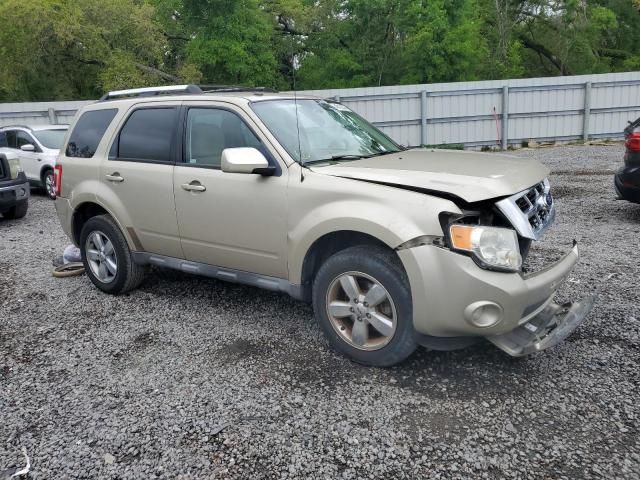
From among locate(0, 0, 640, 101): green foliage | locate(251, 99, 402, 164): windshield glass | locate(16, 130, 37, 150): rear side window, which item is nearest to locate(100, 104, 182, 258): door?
locate(251, 99, 402, 164): windshield glass

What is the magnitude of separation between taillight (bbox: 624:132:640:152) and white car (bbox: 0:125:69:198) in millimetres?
10193

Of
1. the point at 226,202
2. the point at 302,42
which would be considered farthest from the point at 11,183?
the point at 302,42

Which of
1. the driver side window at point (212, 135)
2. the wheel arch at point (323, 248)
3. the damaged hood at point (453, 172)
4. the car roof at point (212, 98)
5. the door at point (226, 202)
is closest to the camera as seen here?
the damaged hood at point (453, 172)

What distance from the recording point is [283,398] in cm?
334

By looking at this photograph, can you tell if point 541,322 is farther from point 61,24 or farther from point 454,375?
point 61,24

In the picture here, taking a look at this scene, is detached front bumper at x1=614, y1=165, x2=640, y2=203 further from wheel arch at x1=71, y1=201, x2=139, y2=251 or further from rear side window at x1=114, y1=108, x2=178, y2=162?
wheel arch at x1=71, y1=201, x2=139, y2=251

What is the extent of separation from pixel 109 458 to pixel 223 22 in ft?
80.2

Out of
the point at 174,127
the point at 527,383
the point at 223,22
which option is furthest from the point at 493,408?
the point at 223,22

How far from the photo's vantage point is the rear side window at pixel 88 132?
512cm

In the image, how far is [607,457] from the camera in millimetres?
2697

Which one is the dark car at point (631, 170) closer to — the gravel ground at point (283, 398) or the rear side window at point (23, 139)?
the gravel ground at point (283, 398)

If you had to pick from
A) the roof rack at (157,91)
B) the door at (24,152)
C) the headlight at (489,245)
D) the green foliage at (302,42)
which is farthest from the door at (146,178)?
the green foliage at (302,42)

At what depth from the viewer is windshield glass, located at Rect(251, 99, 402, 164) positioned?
158 inches

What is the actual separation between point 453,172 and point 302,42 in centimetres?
2788
